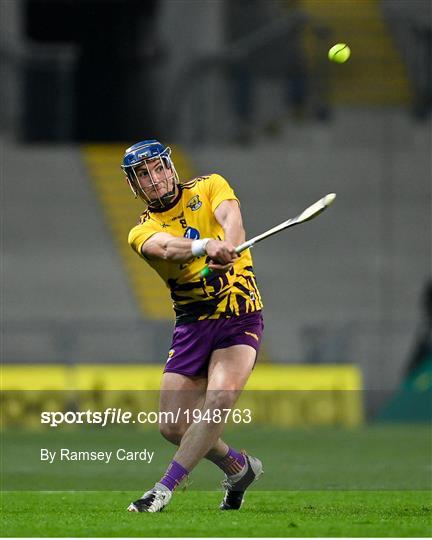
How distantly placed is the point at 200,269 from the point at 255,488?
2957 mm

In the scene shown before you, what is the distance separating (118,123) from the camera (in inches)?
1091

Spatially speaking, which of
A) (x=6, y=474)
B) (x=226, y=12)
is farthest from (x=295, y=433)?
(x=226, y=12)

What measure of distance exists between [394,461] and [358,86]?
41.3ft

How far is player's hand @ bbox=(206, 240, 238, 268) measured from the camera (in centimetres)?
828

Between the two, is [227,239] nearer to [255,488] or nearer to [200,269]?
[200,269]

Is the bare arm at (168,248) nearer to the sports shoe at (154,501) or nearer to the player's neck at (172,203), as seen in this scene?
the player's neck at (172,203)

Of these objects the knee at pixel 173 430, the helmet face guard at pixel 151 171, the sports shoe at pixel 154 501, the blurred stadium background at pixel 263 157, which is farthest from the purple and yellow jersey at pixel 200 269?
the blurred stadium background at pixel 263 157

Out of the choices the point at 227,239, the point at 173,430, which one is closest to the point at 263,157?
the point at 173,430

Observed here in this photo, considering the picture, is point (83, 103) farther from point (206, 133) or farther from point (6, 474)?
point (6, 474)

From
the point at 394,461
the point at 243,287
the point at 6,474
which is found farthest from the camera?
the point at 394,461

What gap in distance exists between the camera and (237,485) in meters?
9.20

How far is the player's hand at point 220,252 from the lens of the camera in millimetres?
8281

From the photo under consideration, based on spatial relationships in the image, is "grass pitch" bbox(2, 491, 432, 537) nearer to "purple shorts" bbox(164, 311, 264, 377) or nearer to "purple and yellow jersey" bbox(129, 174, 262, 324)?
"purple shorts" bbox(164, 311, 264, 377)

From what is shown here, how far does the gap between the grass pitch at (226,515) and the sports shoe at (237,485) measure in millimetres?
107
